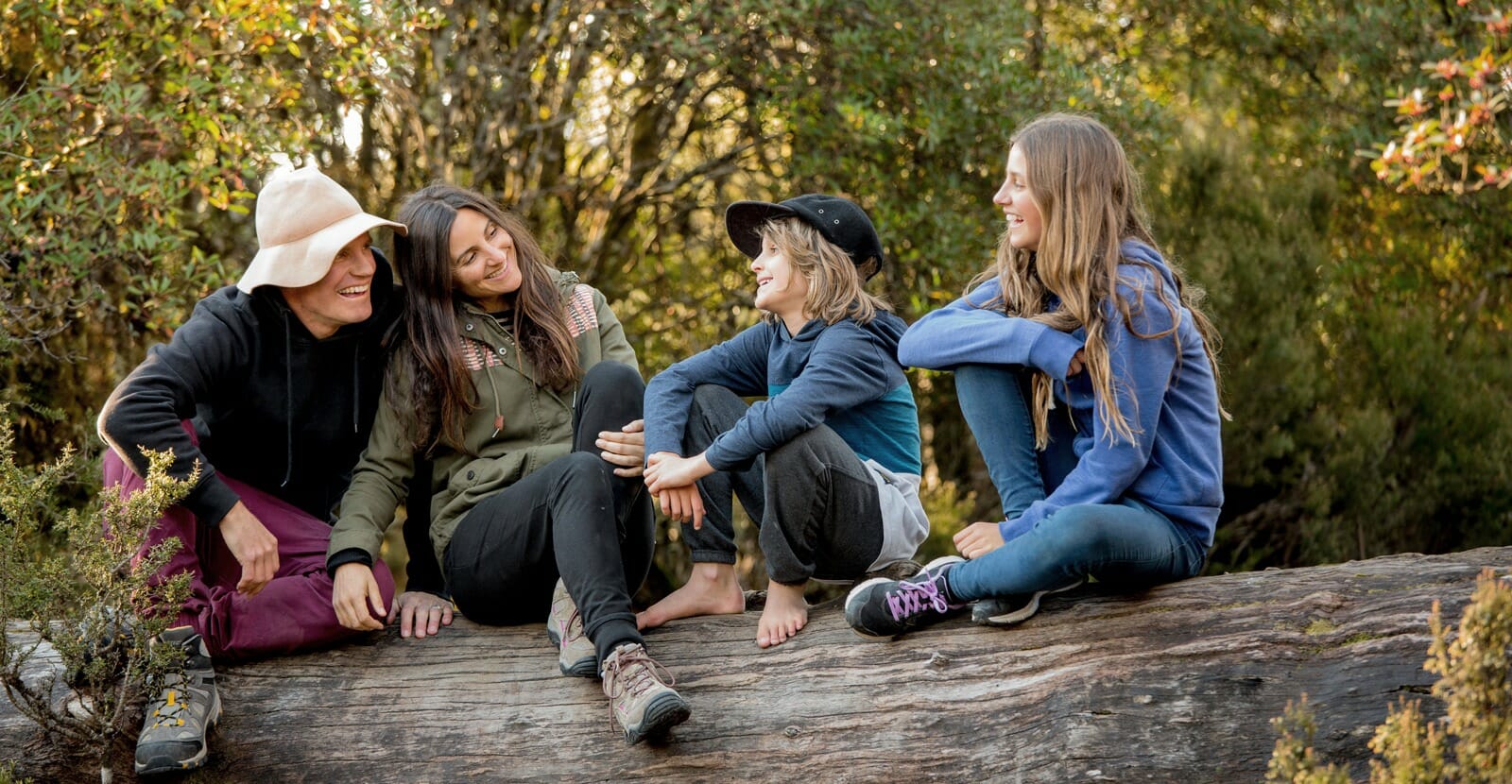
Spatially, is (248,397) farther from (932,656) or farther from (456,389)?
(932,656)

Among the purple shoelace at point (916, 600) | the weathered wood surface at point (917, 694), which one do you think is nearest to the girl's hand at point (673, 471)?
the weathered wood surface at point (917, 694)

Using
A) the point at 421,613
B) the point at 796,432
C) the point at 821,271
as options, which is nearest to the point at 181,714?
the point at 421,613

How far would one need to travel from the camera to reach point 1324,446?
6.92m

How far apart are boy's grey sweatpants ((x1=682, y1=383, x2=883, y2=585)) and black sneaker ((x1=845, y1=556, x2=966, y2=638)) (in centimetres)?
17

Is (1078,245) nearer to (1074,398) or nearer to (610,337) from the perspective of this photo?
(1074,398)

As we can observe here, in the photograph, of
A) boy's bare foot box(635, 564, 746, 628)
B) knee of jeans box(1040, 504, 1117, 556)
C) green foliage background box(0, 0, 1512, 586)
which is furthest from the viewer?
green foliage background box(0, 0, 1512, 586)

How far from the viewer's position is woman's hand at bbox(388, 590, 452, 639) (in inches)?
150

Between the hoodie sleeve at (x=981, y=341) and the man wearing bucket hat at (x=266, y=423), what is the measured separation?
5.04 ft

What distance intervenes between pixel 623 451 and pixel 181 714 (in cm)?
130

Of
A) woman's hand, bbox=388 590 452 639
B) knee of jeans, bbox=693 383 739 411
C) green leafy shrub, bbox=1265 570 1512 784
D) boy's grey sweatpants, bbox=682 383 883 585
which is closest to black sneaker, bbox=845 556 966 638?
boy's grey sweatpants, bbox=682 383 883 585

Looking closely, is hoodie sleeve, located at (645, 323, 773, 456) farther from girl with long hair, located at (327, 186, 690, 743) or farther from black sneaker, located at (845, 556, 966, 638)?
black sneaker, located at (845, 556, 966, 638)

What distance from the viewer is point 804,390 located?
341cm

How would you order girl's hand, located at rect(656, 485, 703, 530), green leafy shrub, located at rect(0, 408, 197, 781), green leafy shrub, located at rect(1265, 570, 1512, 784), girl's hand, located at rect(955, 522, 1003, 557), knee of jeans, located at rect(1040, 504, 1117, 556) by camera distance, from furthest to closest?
girl's hand, located at rect(656, 485, 703, 530) < girl's hand, located at rect(955, 522, 1003, 557) < green leafy shrub, located at rect(0, 408, 197, 781) < knee of jeans, located at rect(1040, 504, 1117, 556) < green leafy shrub, located at rect(1265, 570, 1512, 784)

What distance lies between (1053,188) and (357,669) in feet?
7.58
